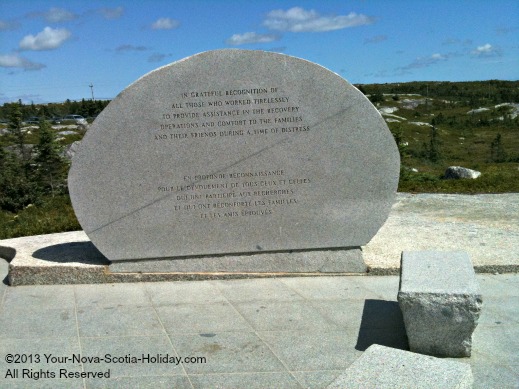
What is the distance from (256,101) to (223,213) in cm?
145

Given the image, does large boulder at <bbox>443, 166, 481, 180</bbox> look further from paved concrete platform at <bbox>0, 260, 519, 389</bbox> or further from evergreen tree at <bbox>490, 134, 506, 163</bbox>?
evergreen tree at <bbox>490, 134, 506, 163</bbox>

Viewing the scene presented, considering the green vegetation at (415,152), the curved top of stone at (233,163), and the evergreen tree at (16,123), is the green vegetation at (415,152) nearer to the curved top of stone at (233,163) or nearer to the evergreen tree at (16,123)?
the evergreen tree at (16,123)

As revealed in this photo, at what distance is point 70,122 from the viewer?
51906 millimetres

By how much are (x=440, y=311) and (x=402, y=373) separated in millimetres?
929

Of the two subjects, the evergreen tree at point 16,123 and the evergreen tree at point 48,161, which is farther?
the evergreen tree at point 16,123

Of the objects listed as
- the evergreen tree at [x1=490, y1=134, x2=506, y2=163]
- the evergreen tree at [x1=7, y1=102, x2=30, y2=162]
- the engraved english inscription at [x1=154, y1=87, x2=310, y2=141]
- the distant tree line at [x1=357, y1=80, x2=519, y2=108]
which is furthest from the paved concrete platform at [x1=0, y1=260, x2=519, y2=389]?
the distant tree line at [x1=357, y1=80, x2=519, y2=108]

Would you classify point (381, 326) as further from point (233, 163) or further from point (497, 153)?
point (497, 153)

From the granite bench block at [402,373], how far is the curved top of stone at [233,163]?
3312mm

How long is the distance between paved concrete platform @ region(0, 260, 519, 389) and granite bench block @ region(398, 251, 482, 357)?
0.21 metres

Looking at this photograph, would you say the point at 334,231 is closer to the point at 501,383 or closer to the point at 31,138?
the point at 501,383

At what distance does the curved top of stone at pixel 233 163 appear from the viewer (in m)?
7.21

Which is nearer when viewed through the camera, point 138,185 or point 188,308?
point 188,308

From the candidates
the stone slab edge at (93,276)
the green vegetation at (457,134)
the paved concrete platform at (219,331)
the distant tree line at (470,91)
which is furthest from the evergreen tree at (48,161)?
the distant tree line at (470,91)

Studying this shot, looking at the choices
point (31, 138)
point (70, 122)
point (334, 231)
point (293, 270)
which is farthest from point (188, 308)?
point (70, 122)
